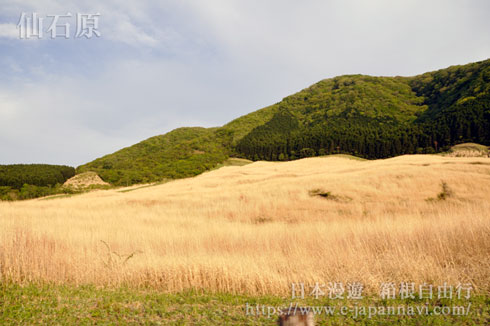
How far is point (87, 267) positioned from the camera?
7.51 metres

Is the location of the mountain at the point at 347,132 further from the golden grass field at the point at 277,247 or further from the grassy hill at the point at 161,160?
the golden grass field at the point at 277,247

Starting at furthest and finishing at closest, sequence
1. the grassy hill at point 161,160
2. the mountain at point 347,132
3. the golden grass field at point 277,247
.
Answer: the mountain at point 347,132 < the grassy hill at point 161,160 < the golden grass field at point 277,247

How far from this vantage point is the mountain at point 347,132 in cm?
8438

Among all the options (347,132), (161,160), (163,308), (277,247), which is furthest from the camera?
(161,160)

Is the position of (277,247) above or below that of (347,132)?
below

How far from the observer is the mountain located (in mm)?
84375

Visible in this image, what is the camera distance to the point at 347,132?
111 meters

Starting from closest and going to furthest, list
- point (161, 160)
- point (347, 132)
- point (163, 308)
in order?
point (163, 308) < point (347, 132) < point (161, 160)

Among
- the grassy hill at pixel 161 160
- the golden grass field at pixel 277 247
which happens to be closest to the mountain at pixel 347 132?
the grassy hill at pixel 161 160

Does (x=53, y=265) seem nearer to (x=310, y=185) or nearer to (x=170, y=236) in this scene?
(x=170, y=236)

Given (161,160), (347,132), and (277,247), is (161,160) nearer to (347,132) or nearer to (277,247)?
(347,132)

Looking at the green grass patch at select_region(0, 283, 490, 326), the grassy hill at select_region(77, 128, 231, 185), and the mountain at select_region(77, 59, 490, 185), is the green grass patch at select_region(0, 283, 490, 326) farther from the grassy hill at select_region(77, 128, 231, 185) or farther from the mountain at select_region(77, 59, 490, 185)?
the grassy hill at select_region(77, 128, 231, 185)

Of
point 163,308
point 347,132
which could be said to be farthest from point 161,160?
point 163,308

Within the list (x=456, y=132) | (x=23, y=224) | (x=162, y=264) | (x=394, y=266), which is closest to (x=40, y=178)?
(x=23, y=224)
